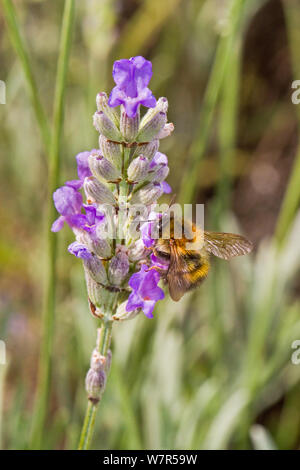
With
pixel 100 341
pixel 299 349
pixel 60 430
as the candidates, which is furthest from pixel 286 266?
pixel 100 341

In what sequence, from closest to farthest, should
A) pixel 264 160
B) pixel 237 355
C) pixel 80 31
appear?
pixel 237 355 → pixel 80 31 → pixel 264 160

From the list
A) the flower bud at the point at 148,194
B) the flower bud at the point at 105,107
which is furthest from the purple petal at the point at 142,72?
the flower bud at the point at 148,194

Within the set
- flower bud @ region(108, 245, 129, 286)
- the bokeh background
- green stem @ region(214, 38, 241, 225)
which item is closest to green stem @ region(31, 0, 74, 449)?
the bokeh background

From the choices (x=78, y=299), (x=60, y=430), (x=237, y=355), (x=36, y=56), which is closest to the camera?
(x=60, y=430)

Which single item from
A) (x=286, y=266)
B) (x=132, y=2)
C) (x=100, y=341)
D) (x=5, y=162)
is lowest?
(x=100, y=341)

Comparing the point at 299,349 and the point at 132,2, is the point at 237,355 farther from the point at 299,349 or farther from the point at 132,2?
the point at 132,2

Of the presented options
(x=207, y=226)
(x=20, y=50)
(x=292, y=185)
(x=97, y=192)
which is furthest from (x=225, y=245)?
(x=207, y=226)

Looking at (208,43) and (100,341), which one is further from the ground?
(208,43)
